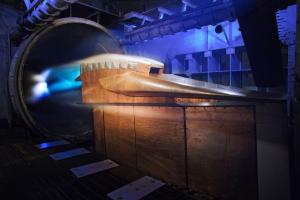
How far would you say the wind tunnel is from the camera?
423cm

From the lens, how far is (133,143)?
2379mm

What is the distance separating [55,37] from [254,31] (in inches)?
149

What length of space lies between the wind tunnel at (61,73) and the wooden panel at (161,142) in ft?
7.48

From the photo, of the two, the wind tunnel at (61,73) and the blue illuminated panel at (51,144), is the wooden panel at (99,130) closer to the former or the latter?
the blue illuminated panel at (51,144)

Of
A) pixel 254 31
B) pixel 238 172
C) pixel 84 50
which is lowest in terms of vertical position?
pixel 238 172

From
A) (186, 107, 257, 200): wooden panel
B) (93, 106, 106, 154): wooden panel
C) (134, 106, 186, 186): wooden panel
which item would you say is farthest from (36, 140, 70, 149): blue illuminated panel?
(186, 107, 257, 200): wooden panel

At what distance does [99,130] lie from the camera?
295cm

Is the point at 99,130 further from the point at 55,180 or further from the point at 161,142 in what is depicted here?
the point at 161,142

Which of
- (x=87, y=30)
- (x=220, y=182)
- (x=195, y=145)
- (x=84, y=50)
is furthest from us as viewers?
(x=84, y=50)

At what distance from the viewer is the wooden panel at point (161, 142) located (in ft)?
6.28

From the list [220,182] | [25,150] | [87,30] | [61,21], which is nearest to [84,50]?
[87,30]

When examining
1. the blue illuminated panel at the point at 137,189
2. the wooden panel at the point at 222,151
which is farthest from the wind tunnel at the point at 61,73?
the wooden panel at the point at 222,151

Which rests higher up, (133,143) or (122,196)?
(133,143)

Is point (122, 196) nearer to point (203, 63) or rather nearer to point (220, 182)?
point (220, 182)
